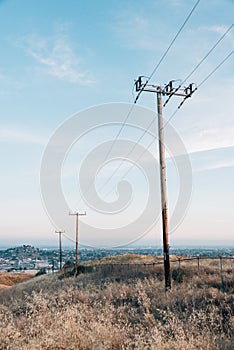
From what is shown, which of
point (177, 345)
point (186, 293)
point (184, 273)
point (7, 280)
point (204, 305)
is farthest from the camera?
point (7, 280)

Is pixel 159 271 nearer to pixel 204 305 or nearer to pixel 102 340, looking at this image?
pixel 204 305

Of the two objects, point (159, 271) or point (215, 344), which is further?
point (159, 271)

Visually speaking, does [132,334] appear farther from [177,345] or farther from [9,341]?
[9,341]

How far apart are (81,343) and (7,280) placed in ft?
275

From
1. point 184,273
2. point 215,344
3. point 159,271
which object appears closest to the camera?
point 215,344

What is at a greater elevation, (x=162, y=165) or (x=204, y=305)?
(x=162, y=165)

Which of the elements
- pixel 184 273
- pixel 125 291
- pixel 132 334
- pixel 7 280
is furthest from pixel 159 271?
pixel 7 280

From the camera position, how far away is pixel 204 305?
9977 millimetres

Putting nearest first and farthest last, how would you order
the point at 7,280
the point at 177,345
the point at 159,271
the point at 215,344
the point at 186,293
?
the point at 177,345 → the point at 215,344 → the point at 186,293 → the point at 159,271 → the point at 7,280

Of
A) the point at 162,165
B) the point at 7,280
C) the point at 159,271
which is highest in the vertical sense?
the point at 162,165

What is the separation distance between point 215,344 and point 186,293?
6069 millimetres

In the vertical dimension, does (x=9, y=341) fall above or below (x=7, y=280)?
above

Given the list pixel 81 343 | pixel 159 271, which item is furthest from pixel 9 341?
pixel 159 271

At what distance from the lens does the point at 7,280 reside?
82375 millimetres
